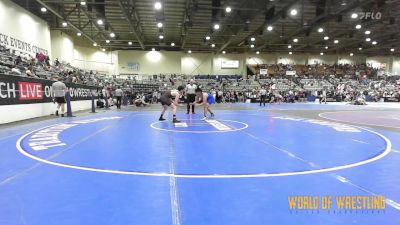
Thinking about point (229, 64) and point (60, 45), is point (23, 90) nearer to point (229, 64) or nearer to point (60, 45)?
point (60, 45)

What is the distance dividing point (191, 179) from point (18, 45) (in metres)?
25.5

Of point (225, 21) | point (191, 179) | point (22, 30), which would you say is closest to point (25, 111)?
point (191, 179)

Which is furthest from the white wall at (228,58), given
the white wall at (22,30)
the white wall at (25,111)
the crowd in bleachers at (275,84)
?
the white wall at (25,111)

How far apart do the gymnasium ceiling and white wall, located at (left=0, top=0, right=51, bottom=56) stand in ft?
3.14

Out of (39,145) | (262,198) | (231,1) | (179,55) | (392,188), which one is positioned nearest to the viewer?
(262,198)

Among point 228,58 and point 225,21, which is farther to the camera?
point 228,58

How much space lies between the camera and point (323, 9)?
2277cm

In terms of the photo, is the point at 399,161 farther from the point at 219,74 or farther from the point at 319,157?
the point at 219,74

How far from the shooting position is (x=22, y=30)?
81.5ft

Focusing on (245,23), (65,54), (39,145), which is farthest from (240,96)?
(39,145)

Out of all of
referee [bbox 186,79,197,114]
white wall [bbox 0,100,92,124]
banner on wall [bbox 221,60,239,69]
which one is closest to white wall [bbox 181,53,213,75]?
banner on wall [bbox 221,60,239,69]

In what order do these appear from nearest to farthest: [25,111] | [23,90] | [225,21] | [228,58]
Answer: [23,90] → [25,111] → [225,21] → [228,58]

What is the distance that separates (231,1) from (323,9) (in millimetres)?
6909

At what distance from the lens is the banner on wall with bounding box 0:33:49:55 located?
21995 millimetres
